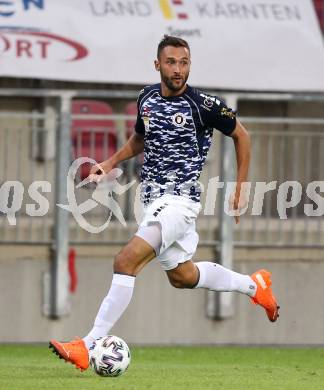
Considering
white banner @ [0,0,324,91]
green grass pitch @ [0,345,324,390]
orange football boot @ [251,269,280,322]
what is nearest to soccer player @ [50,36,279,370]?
green grass pitch @ [0,345,324,390]

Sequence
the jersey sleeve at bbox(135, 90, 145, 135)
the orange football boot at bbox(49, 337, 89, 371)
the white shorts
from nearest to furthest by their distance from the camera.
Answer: the orange football boot at bbox(49, 337, 89, 371), the white shorts, the jersey sleeve at bbox(135, 90, 145, 135)

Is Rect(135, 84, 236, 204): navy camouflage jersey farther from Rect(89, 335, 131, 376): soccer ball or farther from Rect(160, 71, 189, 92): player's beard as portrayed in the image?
Rect(89, 335, 131, 376): soccer ball

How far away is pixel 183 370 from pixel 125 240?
3.35 m

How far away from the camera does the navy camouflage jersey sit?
1049 centimetres

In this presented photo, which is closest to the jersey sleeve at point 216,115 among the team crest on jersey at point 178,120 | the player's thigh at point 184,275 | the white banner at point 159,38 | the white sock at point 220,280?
the team crest on jersey at point 178,120

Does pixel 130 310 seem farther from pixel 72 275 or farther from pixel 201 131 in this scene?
pixel 201 131

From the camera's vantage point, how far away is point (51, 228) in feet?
47.1

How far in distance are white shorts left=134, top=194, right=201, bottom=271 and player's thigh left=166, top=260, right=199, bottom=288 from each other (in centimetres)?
6

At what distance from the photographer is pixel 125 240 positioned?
1449cm

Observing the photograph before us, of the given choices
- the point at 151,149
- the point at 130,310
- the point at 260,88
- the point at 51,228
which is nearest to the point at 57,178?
the point at 51,228

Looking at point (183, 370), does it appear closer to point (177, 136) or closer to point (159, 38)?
point (177, 136)

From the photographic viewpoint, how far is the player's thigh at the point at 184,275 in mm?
10820

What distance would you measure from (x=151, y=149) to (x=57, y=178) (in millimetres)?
3804

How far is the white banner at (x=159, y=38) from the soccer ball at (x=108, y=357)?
539 cm
